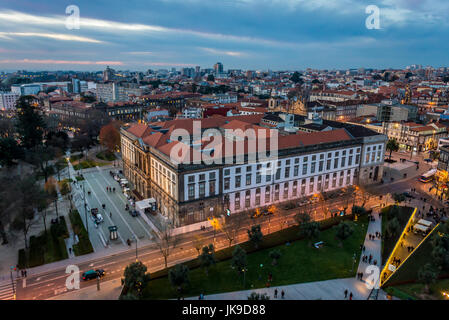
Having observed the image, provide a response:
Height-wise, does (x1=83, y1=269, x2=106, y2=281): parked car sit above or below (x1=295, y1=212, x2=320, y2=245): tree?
below

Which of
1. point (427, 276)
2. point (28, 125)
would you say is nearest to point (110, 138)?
point (28, 125)

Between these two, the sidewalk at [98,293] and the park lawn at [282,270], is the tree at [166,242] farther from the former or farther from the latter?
the sidewalk at [98,293]

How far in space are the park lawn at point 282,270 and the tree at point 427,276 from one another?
26.9ft

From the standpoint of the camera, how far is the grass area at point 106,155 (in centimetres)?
10219

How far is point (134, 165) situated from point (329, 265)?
5002 cm

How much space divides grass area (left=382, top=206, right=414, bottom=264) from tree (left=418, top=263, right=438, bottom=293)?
7297mm

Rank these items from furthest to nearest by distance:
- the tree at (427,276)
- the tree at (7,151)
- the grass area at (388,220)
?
the tree at (7,151), the grass area at (388,220), the tree at (427,276)

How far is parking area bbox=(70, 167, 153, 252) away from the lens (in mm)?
54134

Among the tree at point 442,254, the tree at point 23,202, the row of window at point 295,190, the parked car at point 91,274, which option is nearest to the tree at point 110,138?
the tree at point 23,202

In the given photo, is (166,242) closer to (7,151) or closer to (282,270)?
(282,270)

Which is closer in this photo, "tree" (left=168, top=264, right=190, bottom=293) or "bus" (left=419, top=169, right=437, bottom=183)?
"tree" (left=168, top=264, right=190, bottom=293)

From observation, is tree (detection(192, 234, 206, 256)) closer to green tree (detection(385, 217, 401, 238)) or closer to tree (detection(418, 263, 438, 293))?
tree (detection(418, 263, 438, 293))

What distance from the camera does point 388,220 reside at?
59562 mm

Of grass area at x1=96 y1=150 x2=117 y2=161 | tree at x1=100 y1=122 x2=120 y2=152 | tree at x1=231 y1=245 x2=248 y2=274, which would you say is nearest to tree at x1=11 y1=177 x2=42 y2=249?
tree at x1=231 y1=245 x2=248 y2=274
